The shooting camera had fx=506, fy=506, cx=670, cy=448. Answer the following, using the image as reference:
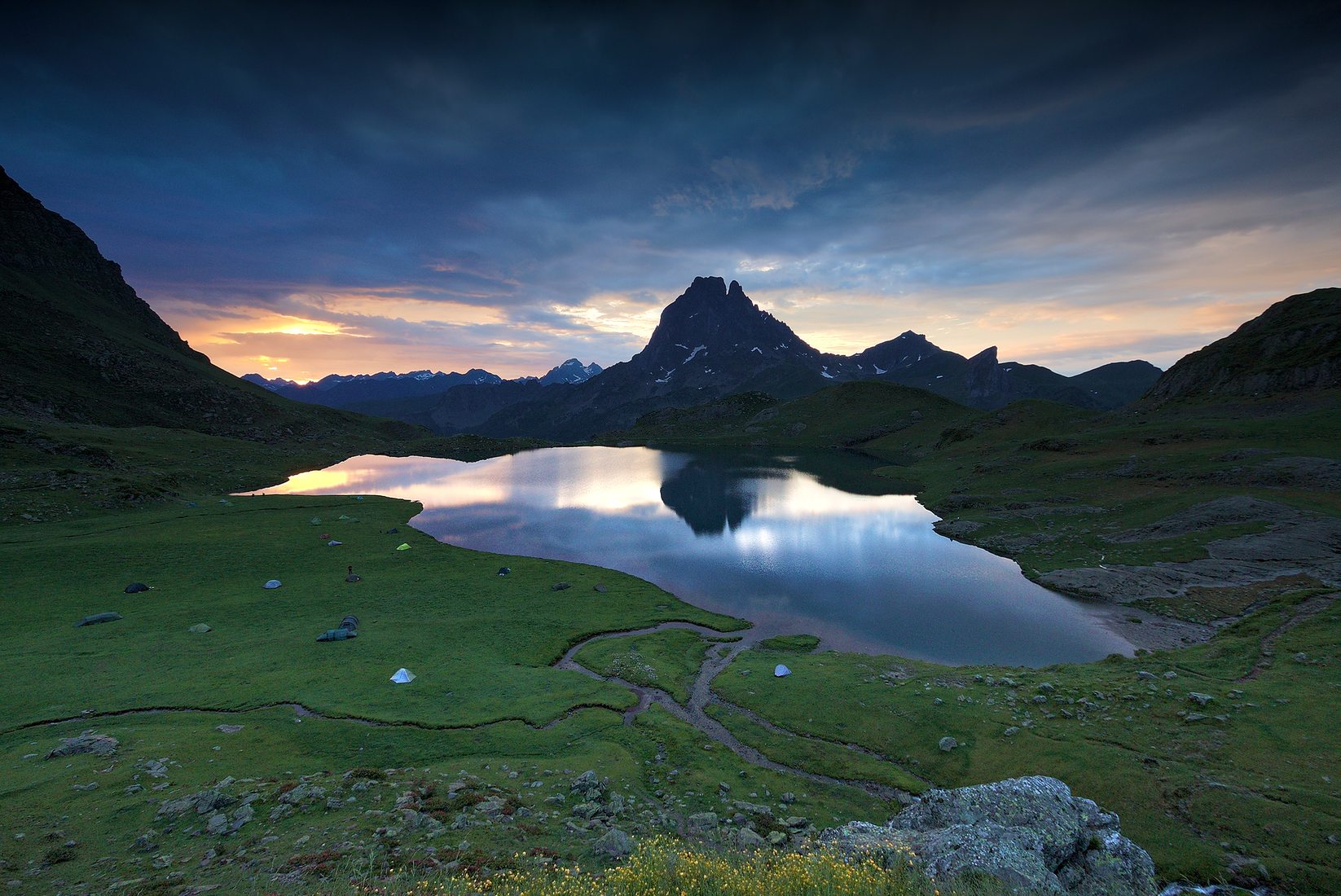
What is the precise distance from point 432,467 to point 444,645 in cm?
15245

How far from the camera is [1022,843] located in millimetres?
15109

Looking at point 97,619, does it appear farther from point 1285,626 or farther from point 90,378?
point 90,378

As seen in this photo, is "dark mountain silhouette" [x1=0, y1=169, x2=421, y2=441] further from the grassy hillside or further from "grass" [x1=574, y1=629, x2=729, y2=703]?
the grassy hillside

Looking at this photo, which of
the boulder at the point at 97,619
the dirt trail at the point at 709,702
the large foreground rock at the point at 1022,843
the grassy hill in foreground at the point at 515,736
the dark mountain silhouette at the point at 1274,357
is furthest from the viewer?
the dark mountain silhouette at the point at 1274,357

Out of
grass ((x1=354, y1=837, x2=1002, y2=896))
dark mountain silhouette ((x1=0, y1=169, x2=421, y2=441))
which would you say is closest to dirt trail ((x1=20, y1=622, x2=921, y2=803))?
grass ((x1=354, y1=837, x2=1002, y2=896))

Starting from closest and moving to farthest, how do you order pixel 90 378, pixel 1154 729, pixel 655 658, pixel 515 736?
1. pixel 1154 729
2. pixel 515 736
3. pixel 655 658
4. pixel 90 378

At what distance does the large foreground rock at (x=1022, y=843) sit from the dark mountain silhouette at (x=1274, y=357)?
13858cm

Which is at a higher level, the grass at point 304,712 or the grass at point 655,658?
the grass at point 304,712

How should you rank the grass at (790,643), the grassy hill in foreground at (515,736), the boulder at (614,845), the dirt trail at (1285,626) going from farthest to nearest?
the grass at (790,643) < the dirt trail at (1285,626) < the boulder at (614,845) < the grassy hill in foreground at (515,736)

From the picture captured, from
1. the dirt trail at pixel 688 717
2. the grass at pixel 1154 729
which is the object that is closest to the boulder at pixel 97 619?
the dirt trail at pixel 688 717

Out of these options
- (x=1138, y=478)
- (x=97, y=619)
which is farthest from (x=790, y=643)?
(x=1138, y=478)

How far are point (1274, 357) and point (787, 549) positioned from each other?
12690cm

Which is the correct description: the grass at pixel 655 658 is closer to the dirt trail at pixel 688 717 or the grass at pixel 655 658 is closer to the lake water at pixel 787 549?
the dirt trail at pixel 688 717

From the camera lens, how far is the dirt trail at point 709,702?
85.2 ft
